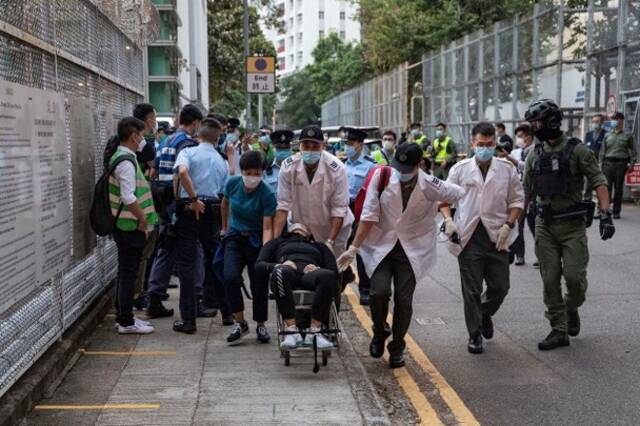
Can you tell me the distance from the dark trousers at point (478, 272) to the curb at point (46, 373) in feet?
10.2

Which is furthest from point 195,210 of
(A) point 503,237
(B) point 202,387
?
(A) point 503,237

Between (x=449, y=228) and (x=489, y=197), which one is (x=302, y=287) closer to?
(x=449, y=228)

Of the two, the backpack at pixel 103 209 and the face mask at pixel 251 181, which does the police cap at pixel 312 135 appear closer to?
the face mask at pixel 251 181

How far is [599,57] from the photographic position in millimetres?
18516

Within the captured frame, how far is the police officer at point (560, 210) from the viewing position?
21.1 feet

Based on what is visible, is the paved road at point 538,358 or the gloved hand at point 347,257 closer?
the paved road at point 538,358

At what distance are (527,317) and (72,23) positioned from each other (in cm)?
497

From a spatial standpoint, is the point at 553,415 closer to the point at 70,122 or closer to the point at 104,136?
the point at 70,122

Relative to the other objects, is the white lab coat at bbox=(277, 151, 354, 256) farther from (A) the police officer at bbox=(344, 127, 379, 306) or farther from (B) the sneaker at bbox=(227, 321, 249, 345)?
(A) the police officer at bbox=(344, 127, 379, 306)

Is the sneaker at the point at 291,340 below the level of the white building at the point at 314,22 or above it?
below

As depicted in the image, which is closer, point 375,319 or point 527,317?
point 375,319

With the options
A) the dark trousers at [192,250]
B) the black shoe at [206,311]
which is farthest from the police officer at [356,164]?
the dark trousers at [192,250]

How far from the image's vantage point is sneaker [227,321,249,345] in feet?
21.4

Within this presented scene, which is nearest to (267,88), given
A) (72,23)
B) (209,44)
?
(72,23)
